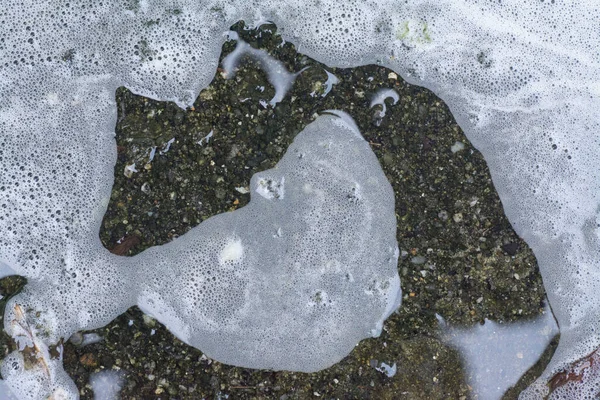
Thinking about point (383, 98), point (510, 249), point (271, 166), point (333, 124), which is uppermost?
point (383, 98)

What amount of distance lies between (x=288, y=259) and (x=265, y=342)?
47 cm

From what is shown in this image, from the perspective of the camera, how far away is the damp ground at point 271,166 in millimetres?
2506

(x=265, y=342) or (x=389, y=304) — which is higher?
(x=389, y=304)

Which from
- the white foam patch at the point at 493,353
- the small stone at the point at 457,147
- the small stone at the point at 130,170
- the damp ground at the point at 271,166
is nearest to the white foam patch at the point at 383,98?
the damp ground at the point at 271,166

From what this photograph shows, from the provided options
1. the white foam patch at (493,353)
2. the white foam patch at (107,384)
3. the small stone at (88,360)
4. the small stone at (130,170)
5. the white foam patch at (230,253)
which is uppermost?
the small stone at (130,170)

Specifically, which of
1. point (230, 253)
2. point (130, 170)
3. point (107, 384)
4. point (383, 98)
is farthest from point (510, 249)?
point (107, 384)

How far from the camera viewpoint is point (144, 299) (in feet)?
8.29

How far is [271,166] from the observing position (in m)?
2.56

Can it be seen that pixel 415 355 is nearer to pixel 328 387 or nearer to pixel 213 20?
pixel 328 387

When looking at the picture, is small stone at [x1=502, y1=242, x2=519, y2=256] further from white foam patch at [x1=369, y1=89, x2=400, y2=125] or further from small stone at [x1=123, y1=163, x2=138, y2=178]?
small stone at [x1=123, y1=163, x2=138, y2=178]

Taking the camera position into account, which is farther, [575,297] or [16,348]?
[575,297]

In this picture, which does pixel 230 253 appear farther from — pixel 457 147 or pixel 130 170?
pixel 457 147

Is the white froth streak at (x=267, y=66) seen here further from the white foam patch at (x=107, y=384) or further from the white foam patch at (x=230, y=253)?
the white foam patch at (x=107, y=384)

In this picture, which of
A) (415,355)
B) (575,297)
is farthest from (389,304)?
(575,297)
